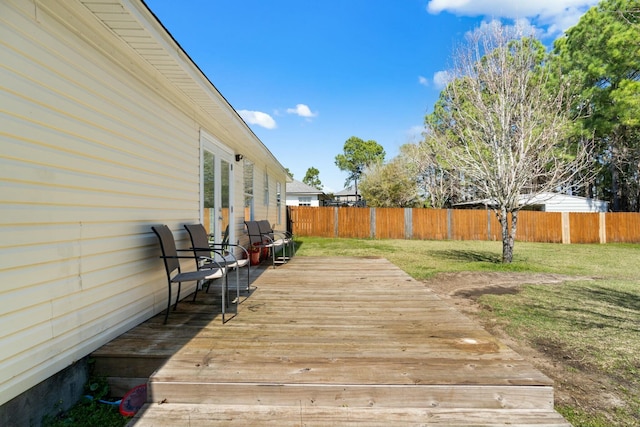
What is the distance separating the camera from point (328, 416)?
1.76 meters

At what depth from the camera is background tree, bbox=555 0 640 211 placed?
502 inches

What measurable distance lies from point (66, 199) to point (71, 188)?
91 mm

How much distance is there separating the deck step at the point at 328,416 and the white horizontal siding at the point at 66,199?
84 centimetres

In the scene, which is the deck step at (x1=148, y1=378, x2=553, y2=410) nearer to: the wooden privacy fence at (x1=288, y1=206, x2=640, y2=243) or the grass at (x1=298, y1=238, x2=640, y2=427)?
the grass at (x1=298, y1=238, x2=640, y2=427)

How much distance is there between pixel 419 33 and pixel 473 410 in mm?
12490

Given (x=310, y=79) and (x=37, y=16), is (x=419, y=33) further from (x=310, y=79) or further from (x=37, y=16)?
(x=37, y=16)

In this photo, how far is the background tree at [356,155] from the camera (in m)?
40.1

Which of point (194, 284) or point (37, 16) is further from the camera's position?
point (194, 284)

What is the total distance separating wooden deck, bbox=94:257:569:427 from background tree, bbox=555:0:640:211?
13373 millimetres

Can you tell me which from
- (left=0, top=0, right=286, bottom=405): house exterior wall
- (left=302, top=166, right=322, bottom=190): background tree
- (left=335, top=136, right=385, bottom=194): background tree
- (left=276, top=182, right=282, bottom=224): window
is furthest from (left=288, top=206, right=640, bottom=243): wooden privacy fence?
(left=302, top=166, right=322, bottom=190): background tree

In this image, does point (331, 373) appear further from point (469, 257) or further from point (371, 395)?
point (469, 257)

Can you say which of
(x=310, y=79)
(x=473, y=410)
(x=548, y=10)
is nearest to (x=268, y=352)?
(x=473, y=410)

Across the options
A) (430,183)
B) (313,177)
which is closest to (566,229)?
(430,183)

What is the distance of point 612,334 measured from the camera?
3484 millimetres
